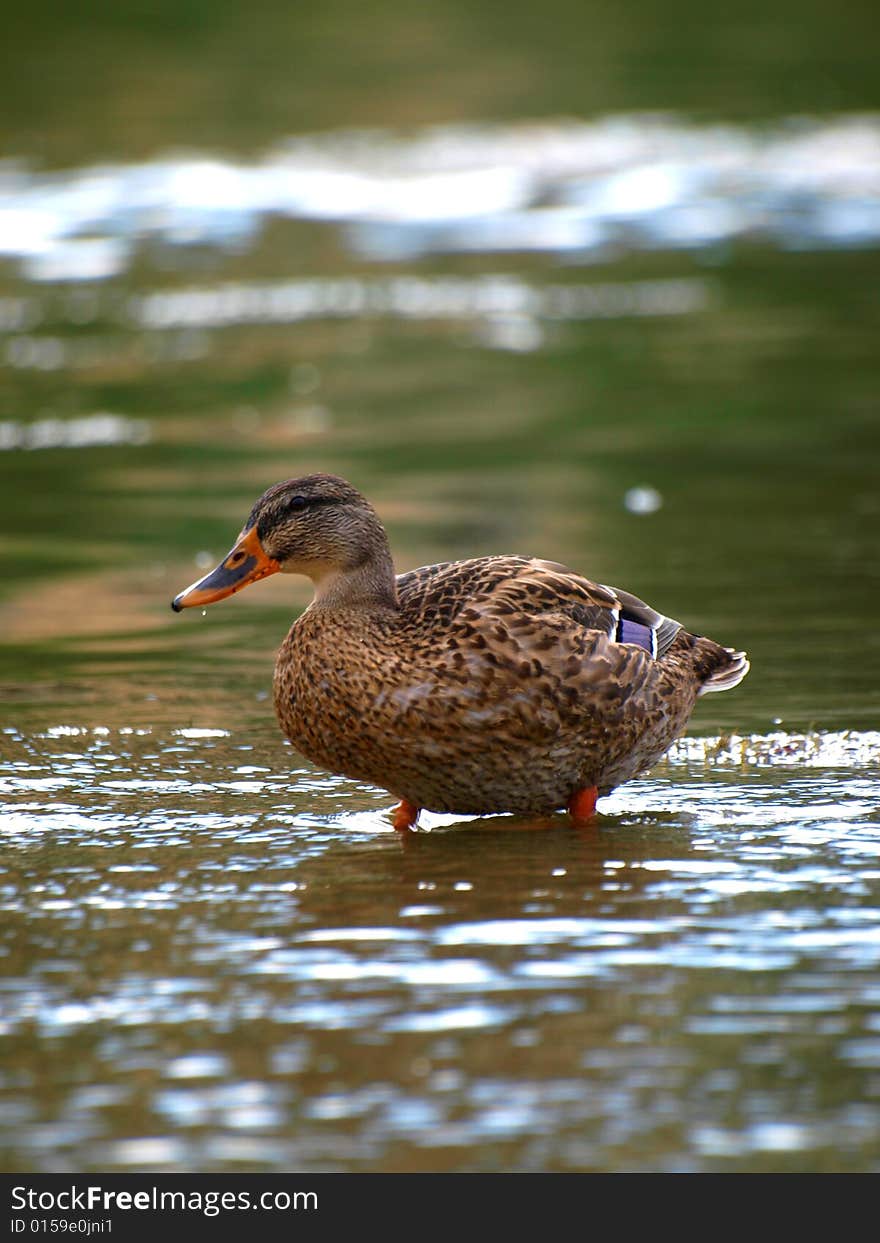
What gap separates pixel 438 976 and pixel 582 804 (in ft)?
4.88

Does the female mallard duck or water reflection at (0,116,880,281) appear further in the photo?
water reflection at (0,116,880,281)

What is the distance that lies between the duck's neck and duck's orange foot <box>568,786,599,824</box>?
2.48ft

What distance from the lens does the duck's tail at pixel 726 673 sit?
22.6 feet

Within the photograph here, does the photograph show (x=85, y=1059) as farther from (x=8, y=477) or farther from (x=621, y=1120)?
(x=8, y=477)

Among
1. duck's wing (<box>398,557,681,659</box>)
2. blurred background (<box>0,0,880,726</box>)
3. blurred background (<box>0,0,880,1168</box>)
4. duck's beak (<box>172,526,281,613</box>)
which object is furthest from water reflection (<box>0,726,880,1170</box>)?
blurred background (<box>0,0,880,726</box>)

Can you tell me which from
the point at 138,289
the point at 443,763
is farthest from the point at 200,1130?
the point at 138,289

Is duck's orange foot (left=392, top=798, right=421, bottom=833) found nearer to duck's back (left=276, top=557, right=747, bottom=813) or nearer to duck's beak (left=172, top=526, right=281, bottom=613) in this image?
duck's back (left=276, top=557, right=747, bottom=813)

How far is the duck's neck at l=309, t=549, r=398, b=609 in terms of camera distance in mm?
6207

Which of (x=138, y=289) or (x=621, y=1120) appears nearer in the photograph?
(x=621, y=1120)

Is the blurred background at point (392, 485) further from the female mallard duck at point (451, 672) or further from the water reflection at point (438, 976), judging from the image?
the female mallard duck at point (451, 672)

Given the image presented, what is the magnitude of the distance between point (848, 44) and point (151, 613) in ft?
87.7

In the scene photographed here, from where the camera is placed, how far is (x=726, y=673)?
6.92 metres

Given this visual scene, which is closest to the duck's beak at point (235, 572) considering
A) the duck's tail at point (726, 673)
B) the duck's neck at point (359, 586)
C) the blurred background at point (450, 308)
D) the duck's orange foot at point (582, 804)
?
the duck's neck at point (359, 586)

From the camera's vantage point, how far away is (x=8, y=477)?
41.0 ft
